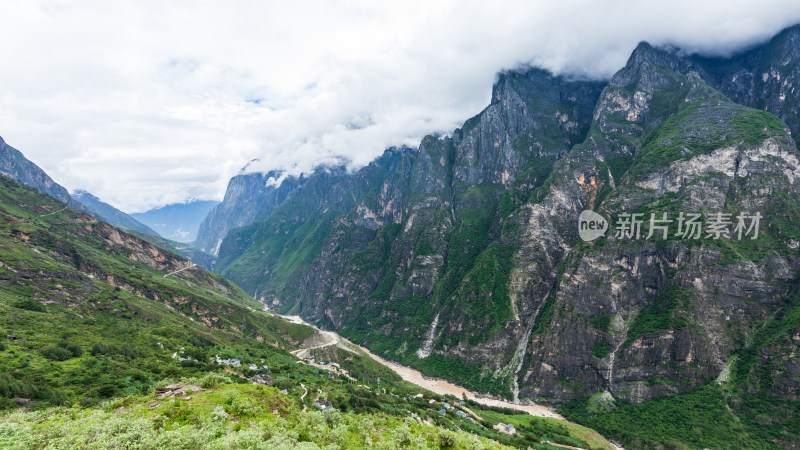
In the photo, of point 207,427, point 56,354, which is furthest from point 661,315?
point 56,354

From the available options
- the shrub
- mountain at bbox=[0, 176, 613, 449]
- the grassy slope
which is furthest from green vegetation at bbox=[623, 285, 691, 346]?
the shrub

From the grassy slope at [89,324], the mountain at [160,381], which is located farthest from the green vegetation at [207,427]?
the grassy slope at [89,324]

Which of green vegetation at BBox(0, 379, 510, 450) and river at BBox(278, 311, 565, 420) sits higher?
green vegetation at BBox(0, 379, 510, 450)

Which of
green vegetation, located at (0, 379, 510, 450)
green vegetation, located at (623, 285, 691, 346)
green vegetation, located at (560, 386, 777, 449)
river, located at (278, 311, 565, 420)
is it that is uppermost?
green vegetation, located at (623, 285, 691, 346)

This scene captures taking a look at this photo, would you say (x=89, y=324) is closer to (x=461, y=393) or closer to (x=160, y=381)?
(x=160, y=381)

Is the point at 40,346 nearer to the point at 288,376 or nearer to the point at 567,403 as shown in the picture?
the point at 288,376

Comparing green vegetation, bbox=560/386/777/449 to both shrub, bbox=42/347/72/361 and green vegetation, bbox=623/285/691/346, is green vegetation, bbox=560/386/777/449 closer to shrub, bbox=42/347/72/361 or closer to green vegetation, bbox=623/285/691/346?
green vegetation, bbox=623/285/691/346

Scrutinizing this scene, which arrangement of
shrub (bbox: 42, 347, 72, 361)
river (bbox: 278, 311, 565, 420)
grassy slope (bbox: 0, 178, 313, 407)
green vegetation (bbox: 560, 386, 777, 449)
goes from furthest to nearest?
river (bbox: 278, 311, 565, 420)
green vegetation (bbox: 560, 386, 777, 449)
shrub (bbox: 42, 347, 72, 361)
grassy slope (bbox: 0, 178, 313, 407)

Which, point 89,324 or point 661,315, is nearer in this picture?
point 89,324

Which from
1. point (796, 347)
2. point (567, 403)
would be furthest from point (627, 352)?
point (796, 347)

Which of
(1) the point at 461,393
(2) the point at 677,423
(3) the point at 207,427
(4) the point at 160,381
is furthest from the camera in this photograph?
(1) the point at 461,393

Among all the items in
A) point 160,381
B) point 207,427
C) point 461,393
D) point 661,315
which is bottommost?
Answer: point 461,393

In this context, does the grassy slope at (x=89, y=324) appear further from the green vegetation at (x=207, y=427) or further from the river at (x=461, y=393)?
the river at (x=461, y=393)
